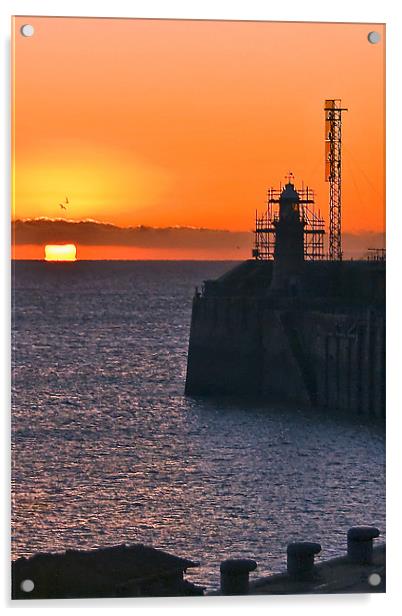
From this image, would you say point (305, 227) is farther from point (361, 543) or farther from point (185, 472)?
point (361, 543)

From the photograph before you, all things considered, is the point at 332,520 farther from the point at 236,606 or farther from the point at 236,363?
the point at 236,363

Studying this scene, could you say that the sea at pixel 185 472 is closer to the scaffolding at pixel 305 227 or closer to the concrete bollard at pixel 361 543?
the concrete bollard at pixel 361 543

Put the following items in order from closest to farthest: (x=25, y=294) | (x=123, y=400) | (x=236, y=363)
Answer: (x=25, y=294) < (x=236, y=363) < (x=123, y=400)

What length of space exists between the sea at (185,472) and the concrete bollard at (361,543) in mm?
94

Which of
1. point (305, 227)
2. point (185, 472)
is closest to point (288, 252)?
point (305, 227)

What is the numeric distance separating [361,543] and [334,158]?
2434 millimetres

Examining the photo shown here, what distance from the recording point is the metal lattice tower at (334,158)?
8461 mm

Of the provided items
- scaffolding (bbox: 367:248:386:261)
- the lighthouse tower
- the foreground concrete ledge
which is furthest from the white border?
the lighthouse tower

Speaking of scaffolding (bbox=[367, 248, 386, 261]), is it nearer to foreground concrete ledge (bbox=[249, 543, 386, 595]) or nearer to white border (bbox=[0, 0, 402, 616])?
white border (bbox=[0, 0, 402, 616])

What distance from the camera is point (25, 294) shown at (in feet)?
30.4

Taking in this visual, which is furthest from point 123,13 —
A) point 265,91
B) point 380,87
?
point 380,87

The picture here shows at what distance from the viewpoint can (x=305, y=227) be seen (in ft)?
33.4

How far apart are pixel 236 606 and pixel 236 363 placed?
3985 millimetres
